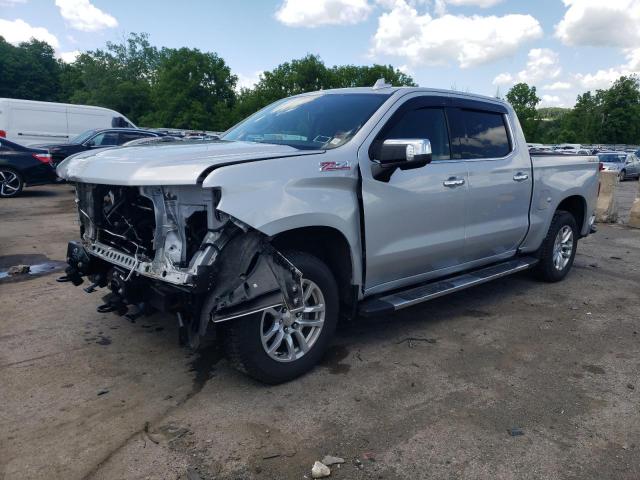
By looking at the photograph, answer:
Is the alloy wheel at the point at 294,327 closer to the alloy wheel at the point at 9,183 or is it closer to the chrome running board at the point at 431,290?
the chrome running board at the point at 431,290

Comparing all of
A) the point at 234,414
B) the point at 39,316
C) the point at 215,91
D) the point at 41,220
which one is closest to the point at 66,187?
the point at 41,220

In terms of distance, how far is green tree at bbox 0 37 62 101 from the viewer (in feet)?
187

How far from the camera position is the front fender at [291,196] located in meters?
2.88

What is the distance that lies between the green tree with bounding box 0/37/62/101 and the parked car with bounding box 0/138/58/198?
173ft

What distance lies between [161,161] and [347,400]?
6.08ft

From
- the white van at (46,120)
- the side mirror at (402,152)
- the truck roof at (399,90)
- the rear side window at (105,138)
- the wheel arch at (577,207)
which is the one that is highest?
the white van at (46,120)

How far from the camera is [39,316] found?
14.9 ft

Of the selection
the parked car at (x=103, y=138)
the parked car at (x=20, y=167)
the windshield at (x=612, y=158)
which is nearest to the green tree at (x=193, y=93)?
the windshield at (x=612, y=158)

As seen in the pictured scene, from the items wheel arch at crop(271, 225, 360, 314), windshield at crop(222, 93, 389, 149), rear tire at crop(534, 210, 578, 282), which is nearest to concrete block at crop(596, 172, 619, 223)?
→ rear tire at crop(534, 210, 578, 282)

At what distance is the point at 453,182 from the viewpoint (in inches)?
170

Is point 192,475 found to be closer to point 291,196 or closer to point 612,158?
point 291,196

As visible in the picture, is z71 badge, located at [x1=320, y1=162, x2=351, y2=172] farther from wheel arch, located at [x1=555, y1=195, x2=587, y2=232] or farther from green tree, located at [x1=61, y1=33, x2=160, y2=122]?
green tree, located at [x1=61, y1=33, x2=160, y2=122]

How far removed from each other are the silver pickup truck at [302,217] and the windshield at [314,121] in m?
0.02

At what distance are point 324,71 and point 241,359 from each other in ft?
206
